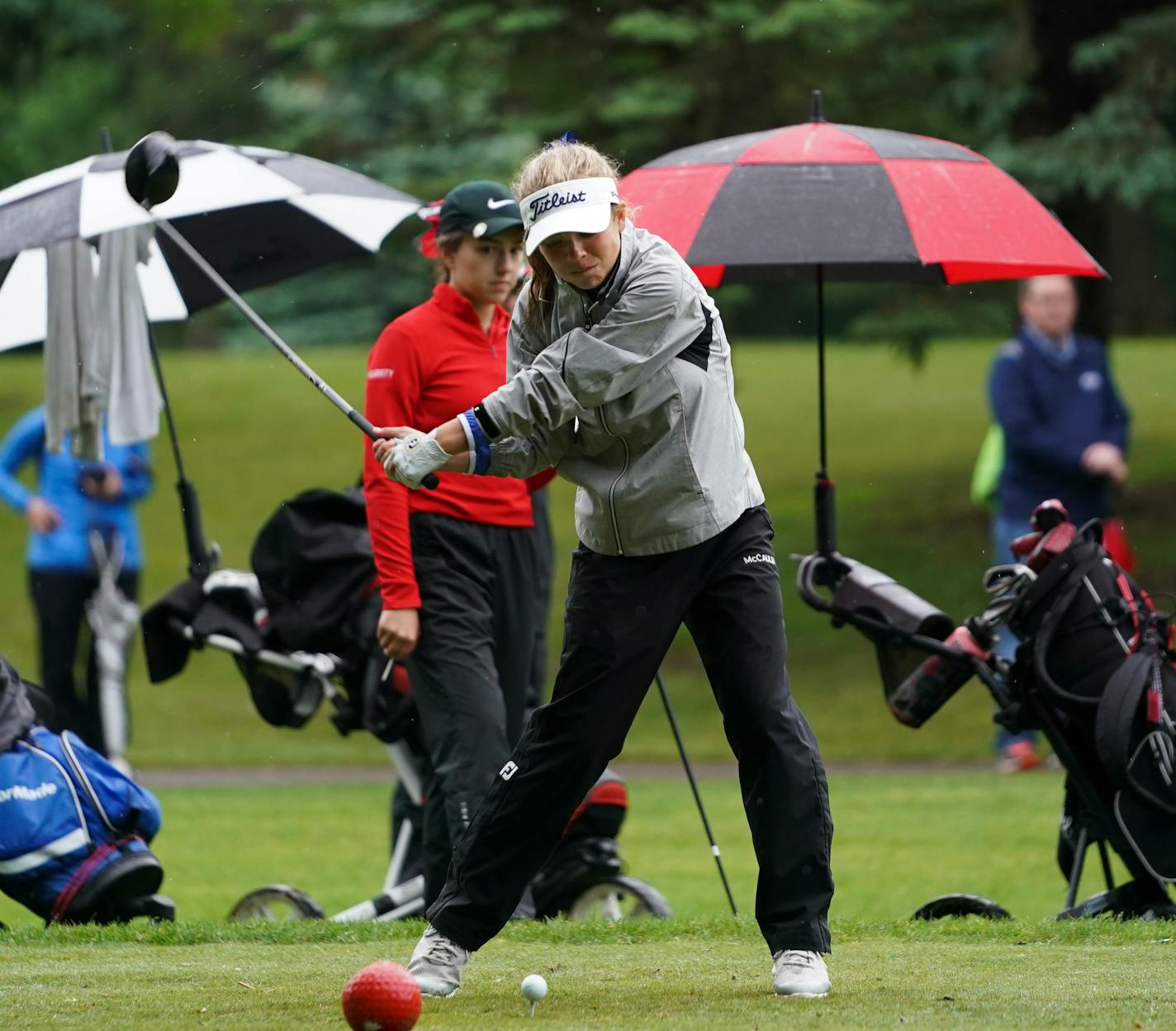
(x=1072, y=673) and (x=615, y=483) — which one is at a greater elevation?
(x=615, y=483)

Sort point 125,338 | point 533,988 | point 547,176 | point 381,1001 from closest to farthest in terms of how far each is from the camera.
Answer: point 381,1001, point 533,988, point 547,176, point 125,338

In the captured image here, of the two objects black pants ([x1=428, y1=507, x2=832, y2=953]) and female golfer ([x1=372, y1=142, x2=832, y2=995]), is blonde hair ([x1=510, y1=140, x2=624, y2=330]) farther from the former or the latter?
black pants ([x1=428, y1=507, x2=832, y2=953])

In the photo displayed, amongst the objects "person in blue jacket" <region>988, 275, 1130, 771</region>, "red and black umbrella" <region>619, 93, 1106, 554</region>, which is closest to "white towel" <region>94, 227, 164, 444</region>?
"red and black umbrella" <region>619, 93, 1106, 554</region>

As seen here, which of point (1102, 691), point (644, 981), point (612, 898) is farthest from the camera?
point (612, 898)

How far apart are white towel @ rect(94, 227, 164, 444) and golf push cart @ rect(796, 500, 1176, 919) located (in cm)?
→ 241

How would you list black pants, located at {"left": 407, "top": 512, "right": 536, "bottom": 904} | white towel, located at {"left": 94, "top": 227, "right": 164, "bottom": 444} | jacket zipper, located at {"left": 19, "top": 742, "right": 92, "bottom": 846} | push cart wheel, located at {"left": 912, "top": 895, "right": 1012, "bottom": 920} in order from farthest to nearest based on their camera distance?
white towel, located at {"left": 94, "top": 227, "right": 164, "bottom": 444}
push cart wheel, located at {"left": 912, "top": 895, "right": 1012, "bottom": 920}
jacket zipper, located at {"left": 19, "top": 742, "right": 92, "bottom": 846}
black pants, located at {"left": 407, "top": 512, "right": 536, "bottom": 904}

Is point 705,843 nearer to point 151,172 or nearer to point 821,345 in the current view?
point 821,345

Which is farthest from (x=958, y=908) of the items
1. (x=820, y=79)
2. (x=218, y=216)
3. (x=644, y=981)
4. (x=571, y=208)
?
(x=820, y=79)

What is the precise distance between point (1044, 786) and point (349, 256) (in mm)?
5176

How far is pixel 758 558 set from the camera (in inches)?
204

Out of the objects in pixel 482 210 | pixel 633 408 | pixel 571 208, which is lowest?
pixel 633 408

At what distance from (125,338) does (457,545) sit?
1745 mm

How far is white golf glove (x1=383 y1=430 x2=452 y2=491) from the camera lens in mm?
4969

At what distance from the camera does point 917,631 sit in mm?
6723
